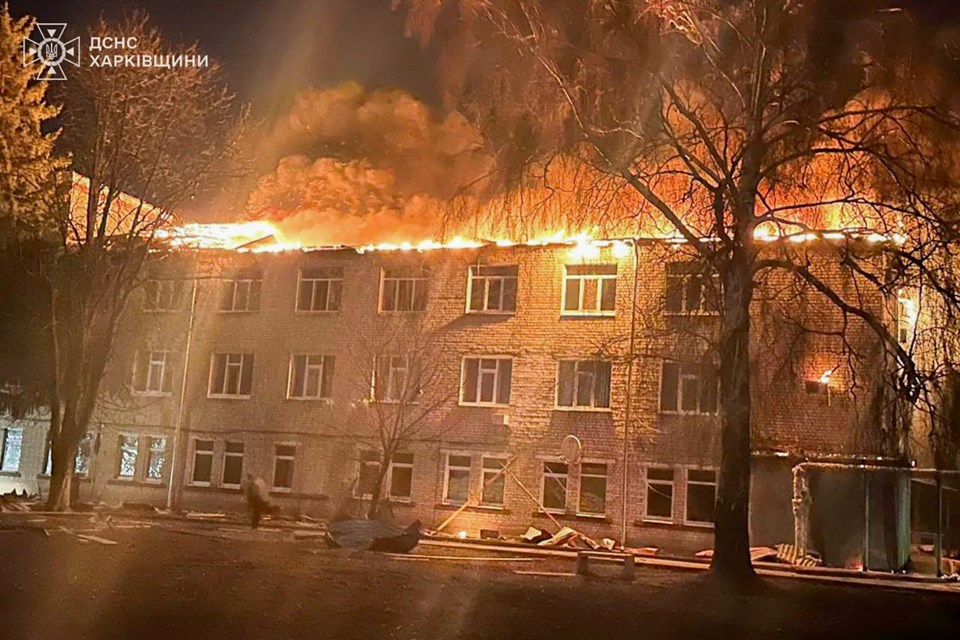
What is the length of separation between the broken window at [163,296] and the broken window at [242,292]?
1.75m

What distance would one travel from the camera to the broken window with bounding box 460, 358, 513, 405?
29.2 meters

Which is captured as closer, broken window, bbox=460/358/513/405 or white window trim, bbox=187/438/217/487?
broken window, bbox=460/358/513/405

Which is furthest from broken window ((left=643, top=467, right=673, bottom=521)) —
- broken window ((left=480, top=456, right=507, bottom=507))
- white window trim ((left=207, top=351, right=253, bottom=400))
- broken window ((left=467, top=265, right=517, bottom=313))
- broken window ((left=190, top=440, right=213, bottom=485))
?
broken window ((left=190, top=440, right=213, bottom=485))

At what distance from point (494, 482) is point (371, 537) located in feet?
29.5

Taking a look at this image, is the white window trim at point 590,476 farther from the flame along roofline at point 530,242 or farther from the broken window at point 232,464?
the broken window at point 232,464

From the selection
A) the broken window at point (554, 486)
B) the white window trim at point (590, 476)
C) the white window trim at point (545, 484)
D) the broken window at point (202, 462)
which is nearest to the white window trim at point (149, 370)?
the broken window at point (202, 462)

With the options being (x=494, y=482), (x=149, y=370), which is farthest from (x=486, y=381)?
(x=149, y=370)

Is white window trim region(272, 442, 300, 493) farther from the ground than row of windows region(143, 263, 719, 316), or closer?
closer

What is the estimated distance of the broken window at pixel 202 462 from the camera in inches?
1286

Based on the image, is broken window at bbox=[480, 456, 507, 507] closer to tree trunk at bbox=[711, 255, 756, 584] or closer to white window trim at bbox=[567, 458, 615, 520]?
white window trim at bbox=[567, 458, 615, 520]

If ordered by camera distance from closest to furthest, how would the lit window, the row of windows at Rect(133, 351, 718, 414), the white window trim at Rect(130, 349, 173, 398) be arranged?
the row of windows at Rect(133, 351, 718, 414), the lit window, the white window trim at Rect(130, 349, 173, 398)

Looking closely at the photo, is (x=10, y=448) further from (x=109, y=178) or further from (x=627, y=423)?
(x=627, y=423)

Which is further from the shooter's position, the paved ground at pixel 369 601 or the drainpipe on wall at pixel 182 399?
the drainpipe on wall at pixel 182 399

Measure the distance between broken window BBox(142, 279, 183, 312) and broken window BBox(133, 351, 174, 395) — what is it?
66.3 inches
